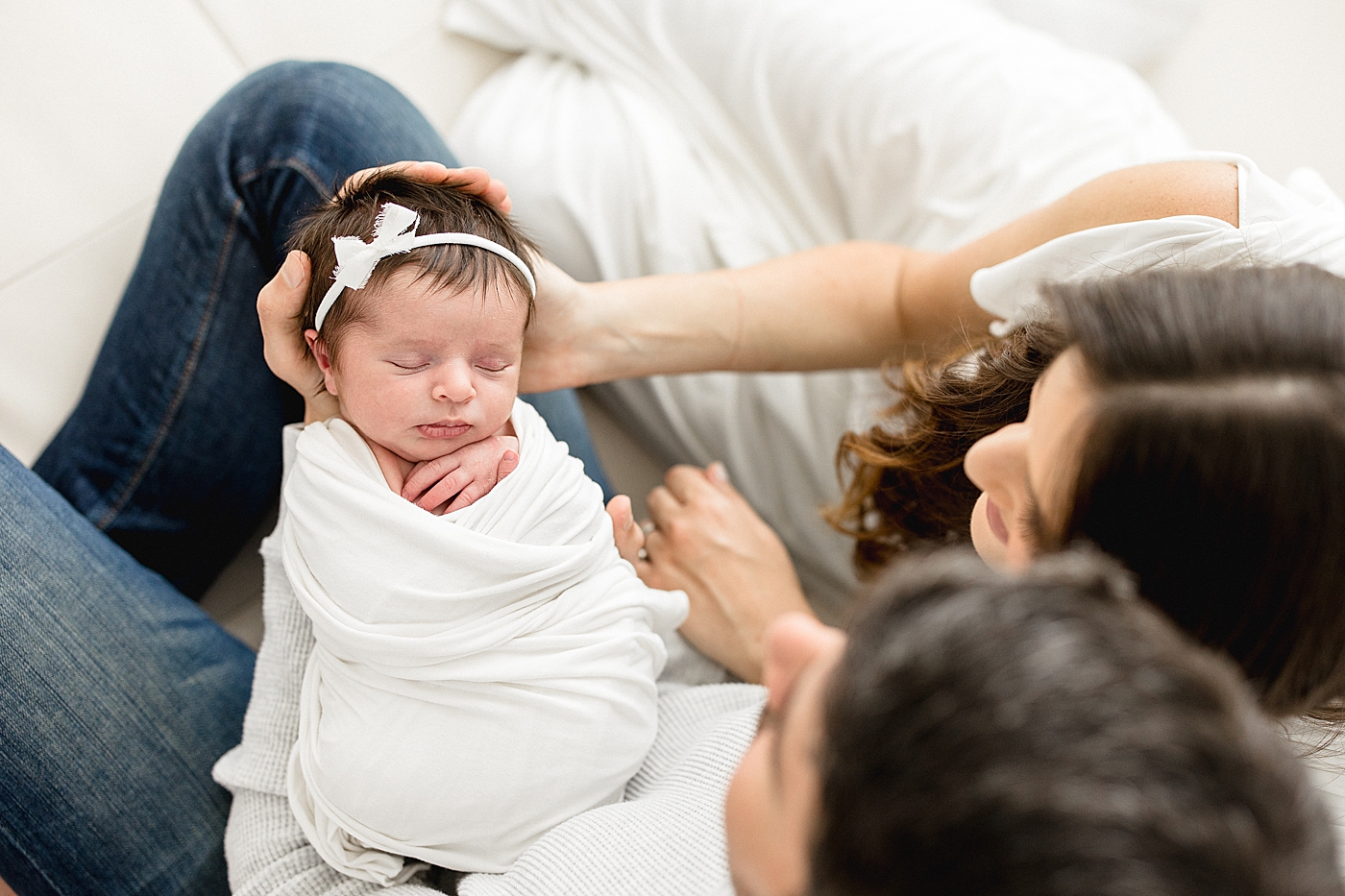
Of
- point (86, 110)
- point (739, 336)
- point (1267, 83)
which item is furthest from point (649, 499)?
point (1267, 83)

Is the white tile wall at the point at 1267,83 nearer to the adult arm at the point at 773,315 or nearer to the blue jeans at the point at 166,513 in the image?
the adult arm at the point at 773,315

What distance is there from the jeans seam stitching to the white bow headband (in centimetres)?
34

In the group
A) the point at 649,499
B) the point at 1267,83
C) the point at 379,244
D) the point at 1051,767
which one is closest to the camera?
the point at 1051,767

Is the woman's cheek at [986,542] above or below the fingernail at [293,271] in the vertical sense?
below

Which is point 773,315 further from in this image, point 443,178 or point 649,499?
point 443,178

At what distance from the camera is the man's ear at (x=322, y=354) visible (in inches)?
34.4

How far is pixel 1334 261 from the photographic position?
0.82 meters

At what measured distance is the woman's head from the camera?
14.4 inches

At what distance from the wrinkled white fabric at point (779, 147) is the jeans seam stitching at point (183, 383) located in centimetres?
46

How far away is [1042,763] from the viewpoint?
372 millimetres

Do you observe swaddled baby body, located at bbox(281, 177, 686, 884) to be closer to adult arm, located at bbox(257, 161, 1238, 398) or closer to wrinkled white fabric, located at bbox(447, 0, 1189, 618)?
adult arm, located at bbox(257, 161, 1238, 398)

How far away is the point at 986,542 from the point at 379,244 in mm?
670

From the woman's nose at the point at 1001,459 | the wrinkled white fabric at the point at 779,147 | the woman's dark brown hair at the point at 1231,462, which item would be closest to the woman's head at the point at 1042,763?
the woman's dark brown hair at the point at 1231,462

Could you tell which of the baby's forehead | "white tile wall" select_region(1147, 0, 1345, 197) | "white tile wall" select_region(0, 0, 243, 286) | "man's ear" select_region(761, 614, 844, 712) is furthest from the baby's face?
"white tile wall" select_region(1147, 0, 1345, 197)
